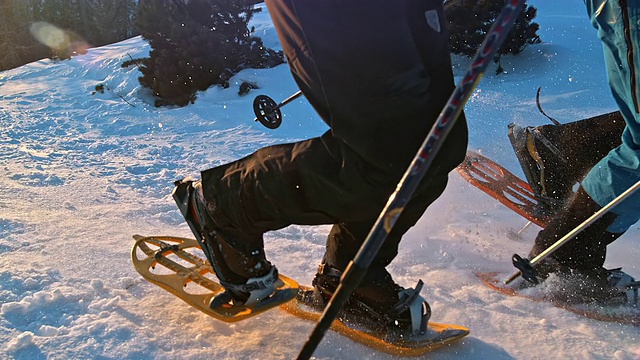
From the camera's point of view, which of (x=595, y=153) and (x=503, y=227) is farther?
(x=503, y=227)

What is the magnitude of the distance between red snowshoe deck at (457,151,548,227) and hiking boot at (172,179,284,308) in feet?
5.20

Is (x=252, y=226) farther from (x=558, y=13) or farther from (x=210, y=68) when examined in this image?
(x=558, y=13)

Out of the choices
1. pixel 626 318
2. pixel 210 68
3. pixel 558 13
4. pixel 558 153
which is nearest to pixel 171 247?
pixel 626 318

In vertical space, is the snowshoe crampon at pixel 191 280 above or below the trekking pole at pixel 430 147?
below

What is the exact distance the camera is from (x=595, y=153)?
2463 mm

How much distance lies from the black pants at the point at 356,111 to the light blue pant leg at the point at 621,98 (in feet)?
2.55

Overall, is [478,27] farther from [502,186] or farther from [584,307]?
[584,307]

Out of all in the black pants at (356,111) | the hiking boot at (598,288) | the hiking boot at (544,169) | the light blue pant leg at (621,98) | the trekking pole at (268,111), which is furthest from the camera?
the trekking pole at (268,111)

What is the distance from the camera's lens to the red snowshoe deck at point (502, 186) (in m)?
2.66

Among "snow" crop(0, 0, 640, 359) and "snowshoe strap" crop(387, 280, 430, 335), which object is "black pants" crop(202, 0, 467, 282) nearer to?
"snowshoe strap" crop(387, 280, 430, 335)

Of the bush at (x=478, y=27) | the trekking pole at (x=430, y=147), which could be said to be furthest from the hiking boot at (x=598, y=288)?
the bush at (x=478, y=27)

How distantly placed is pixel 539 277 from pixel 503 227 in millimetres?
878

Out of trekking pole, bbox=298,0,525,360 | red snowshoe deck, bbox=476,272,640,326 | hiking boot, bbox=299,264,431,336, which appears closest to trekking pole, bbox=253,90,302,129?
hiking boot, bbox=299,264,431,336

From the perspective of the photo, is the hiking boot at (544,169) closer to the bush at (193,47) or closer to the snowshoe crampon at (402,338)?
the snowshoe crampon at (402,338)
